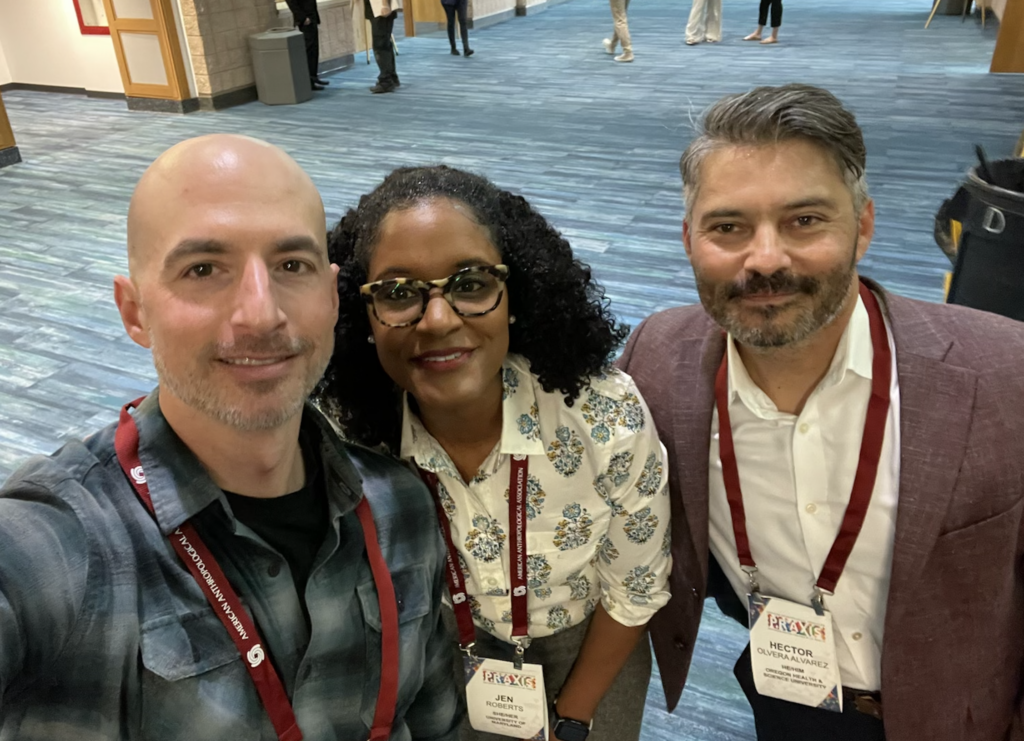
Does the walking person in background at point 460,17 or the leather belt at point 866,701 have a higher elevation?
the walking person in background at point 460,17

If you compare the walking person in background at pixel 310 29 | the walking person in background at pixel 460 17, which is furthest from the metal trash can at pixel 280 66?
the walking person in background at pixel 460 17

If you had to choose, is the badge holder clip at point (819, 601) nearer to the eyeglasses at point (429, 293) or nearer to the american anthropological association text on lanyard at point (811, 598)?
the american anthropological association text on lanyard at point (811, 598)

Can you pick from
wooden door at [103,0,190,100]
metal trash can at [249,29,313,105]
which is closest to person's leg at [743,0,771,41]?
metal trash can at [249,29,313,105]

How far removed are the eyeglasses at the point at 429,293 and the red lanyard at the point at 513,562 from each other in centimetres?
29

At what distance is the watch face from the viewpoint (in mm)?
1596

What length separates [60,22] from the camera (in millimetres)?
10117

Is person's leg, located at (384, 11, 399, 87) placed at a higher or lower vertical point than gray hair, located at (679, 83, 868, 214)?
lower

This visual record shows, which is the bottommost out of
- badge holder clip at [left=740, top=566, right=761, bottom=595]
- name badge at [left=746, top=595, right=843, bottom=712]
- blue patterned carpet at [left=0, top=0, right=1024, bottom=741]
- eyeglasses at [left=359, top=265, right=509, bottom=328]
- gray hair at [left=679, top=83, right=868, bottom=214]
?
blue patterned carpet at [left=0, top=0, right=1024, bottom=741]

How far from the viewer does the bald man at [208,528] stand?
2.98 feet

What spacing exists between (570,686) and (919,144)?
651 cm

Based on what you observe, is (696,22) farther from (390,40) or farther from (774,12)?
(390,40)

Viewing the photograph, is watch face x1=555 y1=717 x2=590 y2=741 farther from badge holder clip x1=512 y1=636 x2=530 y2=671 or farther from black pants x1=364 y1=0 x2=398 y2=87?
black pants x1=364 y1=0 x2=398 y2=87

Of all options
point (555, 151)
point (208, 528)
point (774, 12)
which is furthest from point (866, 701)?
point (774, 12)

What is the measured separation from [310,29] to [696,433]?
9846mm
